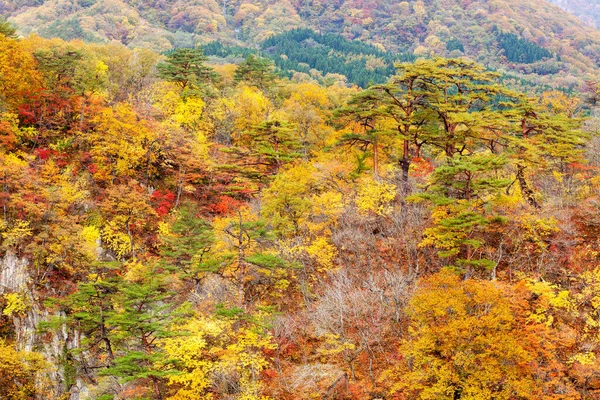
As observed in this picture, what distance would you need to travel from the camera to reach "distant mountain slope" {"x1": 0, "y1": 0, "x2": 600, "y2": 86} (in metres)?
123

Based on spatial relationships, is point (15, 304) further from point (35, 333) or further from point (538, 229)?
point (538, 229)

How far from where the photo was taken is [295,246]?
26.5 metres

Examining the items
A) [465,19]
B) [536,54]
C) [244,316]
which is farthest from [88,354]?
[465,19]

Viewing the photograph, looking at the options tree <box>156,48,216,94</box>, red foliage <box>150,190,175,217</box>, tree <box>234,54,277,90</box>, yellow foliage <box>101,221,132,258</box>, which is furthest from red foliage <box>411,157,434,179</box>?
tree <box>234,54,277,90</box>

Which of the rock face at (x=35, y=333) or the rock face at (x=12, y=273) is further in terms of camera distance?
the rock face at (x=12, y=273)

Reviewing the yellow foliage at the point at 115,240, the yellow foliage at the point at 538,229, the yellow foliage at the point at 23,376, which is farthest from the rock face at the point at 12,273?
the yellow foliage at the point at 538,229

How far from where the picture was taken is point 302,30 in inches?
5305

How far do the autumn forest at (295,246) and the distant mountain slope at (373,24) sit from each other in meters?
73.9

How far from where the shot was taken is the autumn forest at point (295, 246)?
19.3 m

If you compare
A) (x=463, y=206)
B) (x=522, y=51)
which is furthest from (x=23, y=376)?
(x=522, y=51)

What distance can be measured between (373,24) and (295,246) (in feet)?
517

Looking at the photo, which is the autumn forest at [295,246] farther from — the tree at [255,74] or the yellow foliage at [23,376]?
the tree at [255,74]

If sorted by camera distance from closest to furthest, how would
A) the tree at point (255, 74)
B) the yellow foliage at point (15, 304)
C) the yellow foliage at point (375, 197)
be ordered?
the yellow foliage at point (15, 304), the yellow foliage at point (375, 197), the tree at point (255, 74)

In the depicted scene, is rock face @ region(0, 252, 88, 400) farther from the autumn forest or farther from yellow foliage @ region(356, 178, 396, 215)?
yellow foliage @ region(356, 178, 396, 215)
